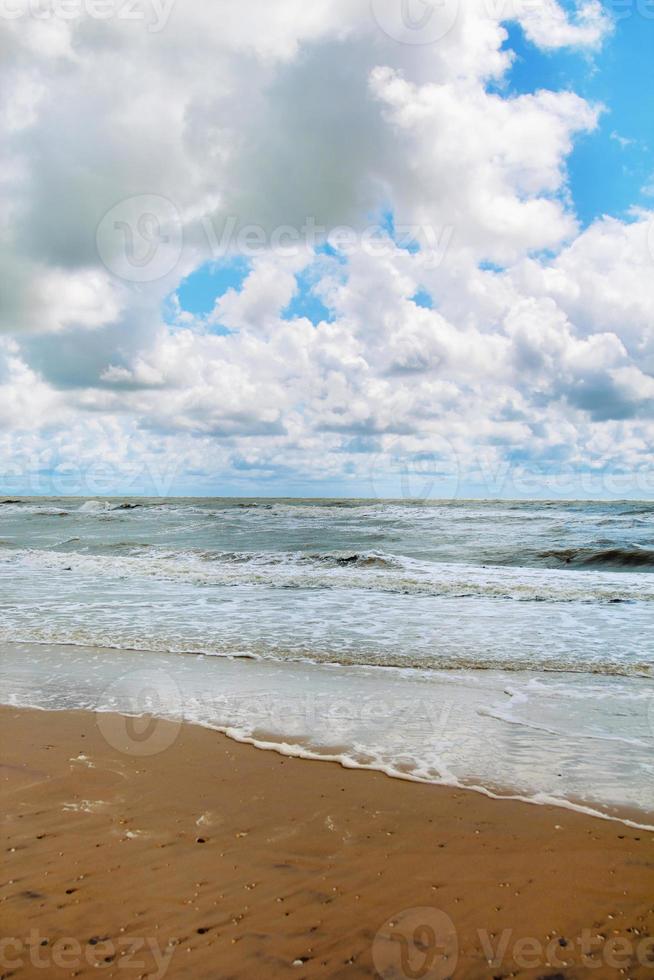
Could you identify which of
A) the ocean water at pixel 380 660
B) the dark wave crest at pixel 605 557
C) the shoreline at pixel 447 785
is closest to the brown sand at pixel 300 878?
the shoreline at pixel 447 785

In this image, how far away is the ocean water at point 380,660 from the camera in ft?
16.7

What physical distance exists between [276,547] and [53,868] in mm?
22104

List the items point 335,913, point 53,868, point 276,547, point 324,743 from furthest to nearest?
point 276,547 → point 324,743 → point 53,868 → point 335,913

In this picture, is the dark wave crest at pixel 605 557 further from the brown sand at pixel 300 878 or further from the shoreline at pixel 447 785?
the brown sand at pixel 300 878

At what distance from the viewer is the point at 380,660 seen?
835 centimetres

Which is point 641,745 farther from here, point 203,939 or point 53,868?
point 53,868

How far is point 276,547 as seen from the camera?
25.3 meters

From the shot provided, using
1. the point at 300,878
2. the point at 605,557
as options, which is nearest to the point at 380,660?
the point at 300,878

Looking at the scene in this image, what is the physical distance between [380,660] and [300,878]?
5.21 m

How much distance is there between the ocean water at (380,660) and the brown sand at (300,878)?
0.62 metres

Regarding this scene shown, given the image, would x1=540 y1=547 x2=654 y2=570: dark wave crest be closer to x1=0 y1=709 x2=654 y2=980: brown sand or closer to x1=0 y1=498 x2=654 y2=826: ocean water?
x1=0 y1=498 x2=654 y2=826: ocean water

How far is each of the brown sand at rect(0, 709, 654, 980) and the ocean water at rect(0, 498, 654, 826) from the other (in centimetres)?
62

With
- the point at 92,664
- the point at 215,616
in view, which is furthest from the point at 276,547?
the point at 92,664

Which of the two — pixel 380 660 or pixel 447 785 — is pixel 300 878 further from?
pixel 380 660
